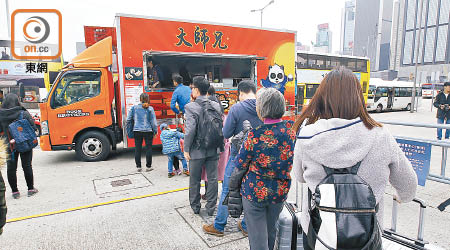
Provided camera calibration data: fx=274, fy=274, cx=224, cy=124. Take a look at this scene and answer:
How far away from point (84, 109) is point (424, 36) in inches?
4740

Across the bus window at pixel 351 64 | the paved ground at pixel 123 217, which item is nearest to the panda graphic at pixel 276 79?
the paved ground at pixel 123 217

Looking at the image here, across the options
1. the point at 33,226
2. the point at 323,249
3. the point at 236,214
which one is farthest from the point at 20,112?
the point at 323,249

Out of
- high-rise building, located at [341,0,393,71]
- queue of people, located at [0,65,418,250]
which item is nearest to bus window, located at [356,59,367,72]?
queue of people, located at [0,65,418,250]

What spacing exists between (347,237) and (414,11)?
120858 millimetres

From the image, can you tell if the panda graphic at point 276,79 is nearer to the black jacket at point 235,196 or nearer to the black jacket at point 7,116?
the black jacket at point 7,116

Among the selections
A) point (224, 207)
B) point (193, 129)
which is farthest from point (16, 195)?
point (224, 207)

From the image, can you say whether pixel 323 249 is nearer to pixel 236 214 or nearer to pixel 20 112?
pixel 236 214

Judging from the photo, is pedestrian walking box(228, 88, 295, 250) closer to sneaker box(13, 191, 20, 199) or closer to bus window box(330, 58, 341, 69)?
sneaker box(13, 191, 20, 199)

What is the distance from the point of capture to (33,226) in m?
3.64

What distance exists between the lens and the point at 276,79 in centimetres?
862

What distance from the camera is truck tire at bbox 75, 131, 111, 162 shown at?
6949 mm

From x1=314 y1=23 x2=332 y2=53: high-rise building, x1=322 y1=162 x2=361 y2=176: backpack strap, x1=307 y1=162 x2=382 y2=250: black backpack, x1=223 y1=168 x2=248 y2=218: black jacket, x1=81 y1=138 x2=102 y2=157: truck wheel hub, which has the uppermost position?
x1=314 y1=23 x2=332 y2=53: high-rise building

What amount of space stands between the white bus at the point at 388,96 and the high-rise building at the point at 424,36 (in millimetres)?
78141

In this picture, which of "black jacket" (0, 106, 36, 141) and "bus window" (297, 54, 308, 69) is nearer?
"black jacket" (0, 106, 36, 141)
